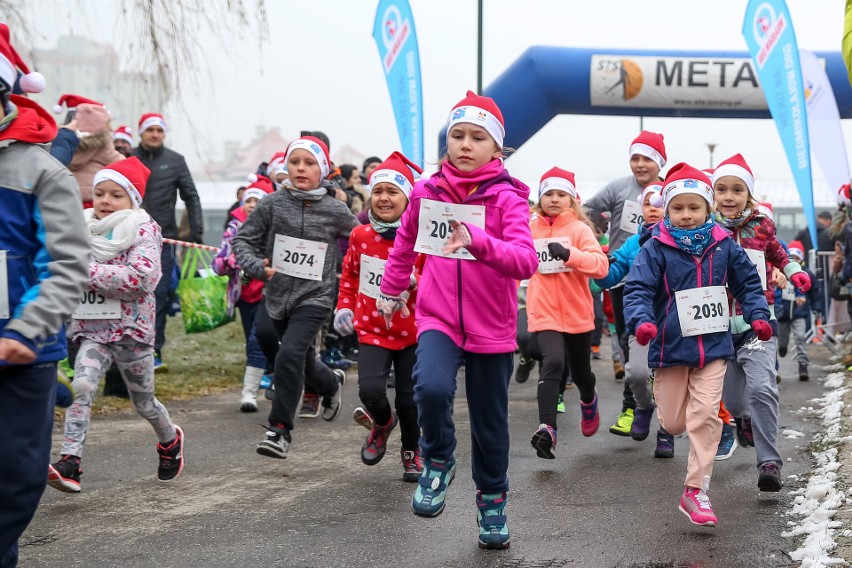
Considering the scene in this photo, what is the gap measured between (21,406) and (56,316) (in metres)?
0.32

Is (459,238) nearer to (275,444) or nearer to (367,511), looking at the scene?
(367,511)

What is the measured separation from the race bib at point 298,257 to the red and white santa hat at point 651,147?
2.86m

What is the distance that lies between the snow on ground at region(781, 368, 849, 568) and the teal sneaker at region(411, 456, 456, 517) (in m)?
1.48

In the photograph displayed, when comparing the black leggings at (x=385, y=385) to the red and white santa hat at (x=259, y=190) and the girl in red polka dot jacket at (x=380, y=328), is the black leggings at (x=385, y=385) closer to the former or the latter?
the girl in red polka dot jacket at (x=380, y=328)

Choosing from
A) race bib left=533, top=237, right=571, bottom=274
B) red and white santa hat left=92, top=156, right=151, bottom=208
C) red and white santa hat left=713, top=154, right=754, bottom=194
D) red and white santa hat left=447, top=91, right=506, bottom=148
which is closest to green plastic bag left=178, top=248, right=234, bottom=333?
race bib left=533, top=237, right=571, bottom=274

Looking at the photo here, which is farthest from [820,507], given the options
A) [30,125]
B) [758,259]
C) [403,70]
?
[403,70]

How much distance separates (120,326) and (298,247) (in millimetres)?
1562

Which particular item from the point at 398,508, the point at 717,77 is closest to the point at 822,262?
the point at 717,77

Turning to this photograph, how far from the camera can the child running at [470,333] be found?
16.0 feet

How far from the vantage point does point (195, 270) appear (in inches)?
446

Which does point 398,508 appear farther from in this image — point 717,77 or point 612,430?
point 717,77

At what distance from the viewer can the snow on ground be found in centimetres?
466

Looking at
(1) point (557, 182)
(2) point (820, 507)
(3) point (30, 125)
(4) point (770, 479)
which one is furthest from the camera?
(1) point (557, 182)

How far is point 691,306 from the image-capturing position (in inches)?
222
